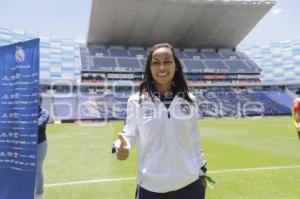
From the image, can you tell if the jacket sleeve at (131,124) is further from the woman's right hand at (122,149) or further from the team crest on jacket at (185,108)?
the team crest on jacket at (185,108)

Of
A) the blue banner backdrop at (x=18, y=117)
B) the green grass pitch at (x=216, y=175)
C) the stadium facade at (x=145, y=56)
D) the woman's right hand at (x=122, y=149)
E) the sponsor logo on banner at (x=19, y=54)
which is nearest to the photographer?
the woman's right hand at (x=122, y=149)

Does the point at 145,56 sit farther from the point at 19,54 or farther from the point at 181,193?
the point at 181,193

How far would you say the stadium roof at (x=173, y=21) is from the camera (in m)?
50.0

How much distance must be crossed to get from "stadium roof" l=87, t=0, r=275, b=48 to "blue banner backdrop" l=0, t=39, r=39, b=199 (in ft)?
147

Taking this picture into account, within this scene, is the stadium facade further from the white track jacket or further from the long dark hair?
the white track jacket

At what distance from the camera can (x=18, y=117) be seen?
436 centimetres

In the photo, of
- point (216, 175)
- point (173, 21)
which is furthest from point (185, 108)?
point (173, 21)

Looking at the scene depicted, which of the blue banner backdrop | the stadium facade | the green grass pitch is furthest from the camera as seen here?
the stadium facade

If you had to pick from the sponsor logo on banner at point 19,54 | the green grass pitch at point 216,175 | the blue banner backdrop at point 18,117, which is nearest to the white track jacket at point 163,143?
the blue banner backdrop at point 18,117

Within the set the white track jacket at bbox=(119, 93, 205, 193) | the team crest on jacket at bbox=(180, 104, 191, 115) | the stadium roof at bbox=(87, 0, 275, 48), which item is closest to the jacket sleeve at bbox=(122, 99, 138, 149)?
the white track jacket at bbox=(119, 93, 205, 193)

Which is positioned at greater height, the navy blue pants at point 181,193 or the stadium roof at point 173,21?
the stadium roof at point 173,21

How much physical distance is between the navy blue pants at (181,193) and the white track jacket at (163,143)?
0.04 m

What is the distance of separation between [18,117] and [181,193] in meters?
2.67

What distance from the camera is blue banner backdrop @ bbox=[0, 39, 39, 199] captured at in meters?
4.23
